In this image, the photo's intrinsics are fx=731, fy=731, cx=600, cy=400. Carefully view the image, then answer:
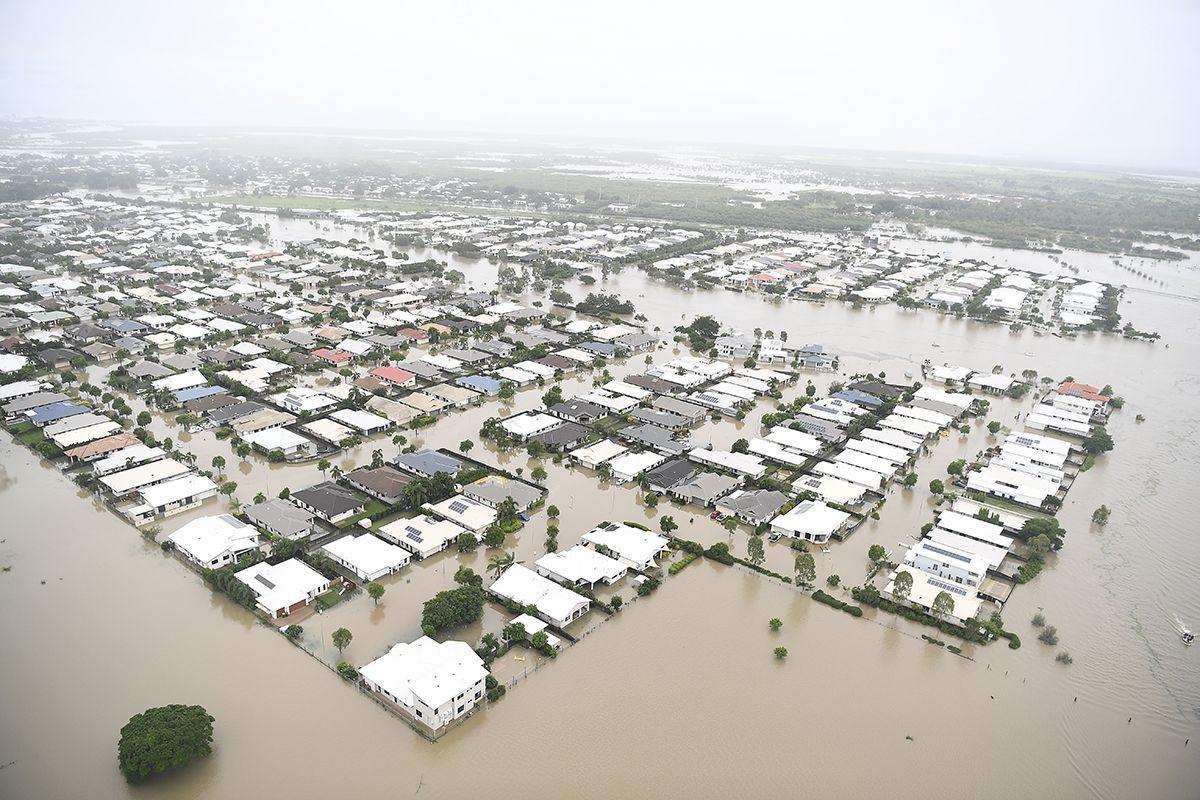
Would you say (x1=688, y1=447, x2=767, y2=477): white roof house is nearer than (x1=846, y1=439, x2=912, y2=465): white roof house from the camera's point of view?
Yes

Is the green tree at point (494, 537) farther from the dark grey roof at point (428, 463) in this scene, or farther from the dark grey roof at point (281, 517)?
the dark grey roof at point (281, 517)

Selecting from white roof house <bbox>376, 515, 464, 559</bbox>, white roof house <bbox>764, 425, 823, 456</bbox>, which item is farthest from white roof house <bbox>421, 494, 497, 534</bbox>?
white roof house <bbox>764, 425, 823, 456</bbox>

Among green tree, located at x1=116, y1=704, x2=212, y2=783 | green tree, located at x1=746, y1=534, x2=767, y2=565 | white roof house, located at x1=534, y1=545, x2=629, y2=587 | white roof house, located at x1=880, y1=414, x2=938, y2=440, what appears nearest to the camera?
green tree, located at x1=116, y1=704, x2=212, y2=783

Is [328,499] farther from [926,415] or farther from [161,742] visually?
[926,415]

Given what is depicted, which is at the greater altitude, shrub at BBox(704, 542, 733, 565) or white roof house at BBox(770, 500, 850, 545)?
white roof house at BBox(770, 500, 850, 545)

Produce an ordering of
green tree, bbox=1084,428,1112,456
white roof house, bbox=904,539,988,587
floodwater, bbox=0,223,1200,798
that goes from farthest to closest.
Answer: green tree, bbox=1084,428,1112,456 → white roof house, bbox=904,539,988,587 → floodwater, bbox=0,223,1200,798

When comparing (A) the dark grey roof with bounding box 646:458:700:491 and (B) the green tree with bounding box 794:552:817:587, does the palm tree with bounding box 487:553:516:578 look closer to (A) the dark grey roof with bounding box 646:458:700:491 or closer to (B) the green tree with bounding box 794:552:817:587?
(A) the dark grey roof with bounding box 646:458:700:491

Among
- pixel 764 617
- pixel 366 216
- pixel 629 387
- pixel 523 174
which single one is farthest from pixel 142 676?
pixel 523 174

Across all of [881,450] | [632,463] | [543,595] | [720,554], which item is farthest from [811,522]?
[543,595]
